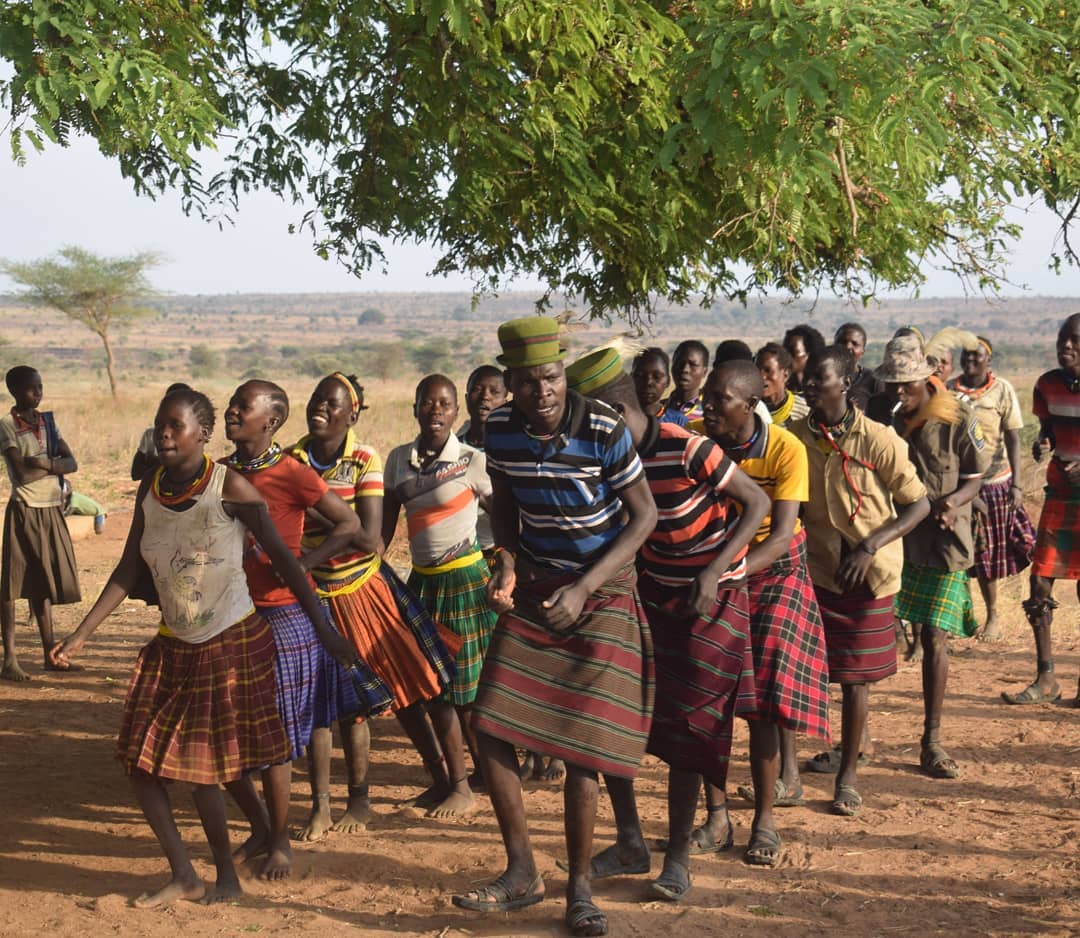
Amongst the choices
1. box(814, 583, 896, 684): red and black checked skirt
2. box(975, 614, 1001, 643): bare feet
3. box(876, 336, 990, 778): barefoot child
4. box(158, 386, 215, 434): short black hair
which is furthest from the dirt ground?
box(975, 614, 1001, 643): bare feet

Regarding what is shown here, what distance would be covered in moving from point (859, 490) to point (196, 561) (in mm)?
2614

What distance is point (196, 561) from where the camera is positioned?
176 inches

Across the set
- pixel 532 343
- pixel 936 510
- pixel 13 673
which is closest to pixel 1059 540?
pixel 936 510

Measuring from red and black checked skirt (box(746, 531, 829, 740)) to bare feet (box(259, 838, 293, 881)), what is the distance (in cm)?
181

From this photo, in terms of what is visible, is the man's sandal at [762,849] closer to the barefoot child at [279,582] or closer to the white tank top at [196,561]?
the barefoot child at [279,582]

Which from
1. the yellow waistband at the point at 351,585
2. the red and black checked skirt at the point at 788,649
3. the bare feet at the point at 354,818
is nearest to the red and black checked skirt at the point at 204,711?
the yellow waistband at the point at 351,585

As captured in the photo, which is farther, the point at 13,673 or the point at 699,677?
the point at 13,673

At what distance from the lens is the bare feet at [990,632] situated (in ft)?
29.8

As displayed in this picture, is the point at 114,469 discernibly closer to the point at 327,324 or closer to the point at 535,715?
the point at 535,715

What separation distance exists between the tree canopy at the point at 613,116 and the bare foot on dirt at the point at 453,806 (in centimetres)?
265

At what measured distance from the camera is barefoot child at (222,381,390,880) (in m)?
4.84

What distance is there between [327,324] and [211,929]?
11926cm

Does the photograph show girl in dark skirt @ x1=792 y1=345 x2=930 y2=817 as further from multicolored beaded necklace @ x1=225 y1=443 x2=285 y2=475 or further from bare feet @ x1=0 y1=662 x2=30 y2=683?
bare feet @ x1=0 y1=662 x2=30 y2=683

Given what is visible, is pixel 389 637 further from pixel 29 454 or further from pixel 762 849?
pixel 29 454
